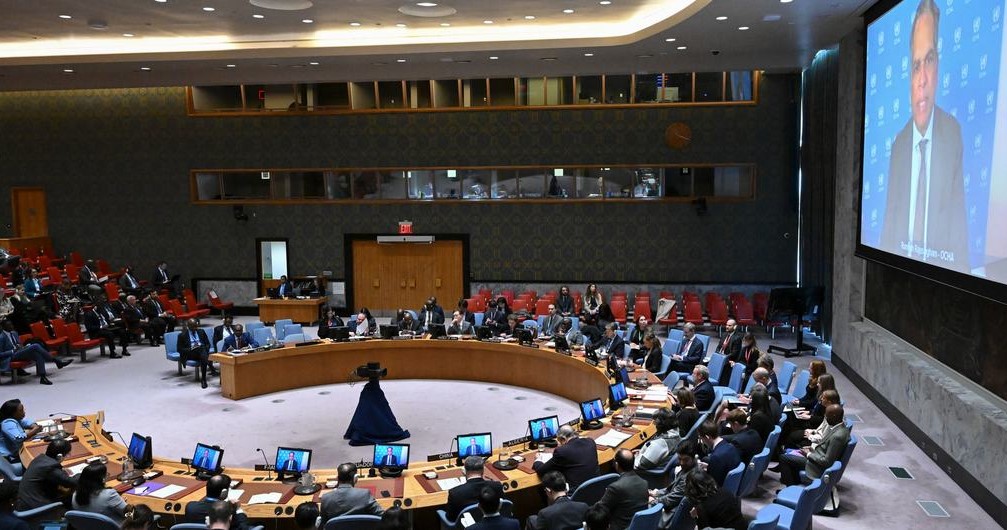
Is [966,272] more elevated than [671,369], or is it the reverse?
[966,272]

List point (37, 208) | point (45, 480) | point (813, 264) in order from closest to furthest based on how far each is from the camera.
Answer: point (45, 480) → point (813, 264) → point (37, 208)

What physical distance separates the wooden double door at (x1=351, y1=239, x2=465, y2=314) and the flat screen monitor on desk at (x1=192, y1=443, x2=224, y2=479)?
12469 millimetres

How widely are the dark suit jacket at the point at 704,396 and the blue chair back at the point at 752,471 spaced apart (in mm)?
1907

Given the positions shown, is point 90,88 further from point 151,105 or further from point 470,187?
point 470,187

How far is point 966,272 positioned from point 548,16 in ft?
26.9

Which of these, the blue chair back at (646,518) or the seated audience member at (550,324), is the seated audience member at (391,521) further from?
the seated audience member at (550,324)

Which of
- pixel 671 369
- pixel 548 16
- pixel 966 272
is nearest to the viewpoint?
pixel 966 272

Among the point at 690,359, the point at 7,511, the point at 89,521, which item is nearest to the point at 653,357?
the point at 690,359

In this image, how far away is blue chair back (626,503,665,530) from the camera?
562cm

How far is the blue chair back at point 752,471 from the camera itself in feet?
23.4

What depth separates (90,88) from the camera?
19.8 m

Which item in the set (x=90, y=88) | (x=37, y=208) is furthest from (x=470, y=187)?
Result: (x=37, y=208)

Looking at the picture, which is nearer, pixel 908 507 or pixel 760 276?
pixel 908 507

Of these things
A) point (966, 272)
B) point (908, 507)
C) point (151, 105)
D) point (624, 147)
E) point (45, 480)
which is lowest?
point (908, 507)
